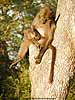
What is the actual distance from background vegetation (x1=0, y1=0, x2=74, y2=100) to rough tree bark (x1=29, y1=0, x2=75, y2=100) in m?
2.51

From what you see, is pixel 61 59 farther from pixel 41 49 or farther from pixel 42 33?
pixel 42 33

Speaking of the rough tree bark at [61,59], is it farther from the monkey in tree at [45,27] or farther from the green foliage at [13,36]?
the green foliage at [13,36]

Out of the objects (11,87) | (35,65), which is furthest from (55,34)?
(11,87)

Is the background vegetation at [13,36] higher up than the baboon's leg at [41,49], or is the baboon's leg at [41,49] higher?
the baboon's leg at [41,49]

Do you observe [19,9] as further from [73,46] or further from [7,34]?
[73,46]

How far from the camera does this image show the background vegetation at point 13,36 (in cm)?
643

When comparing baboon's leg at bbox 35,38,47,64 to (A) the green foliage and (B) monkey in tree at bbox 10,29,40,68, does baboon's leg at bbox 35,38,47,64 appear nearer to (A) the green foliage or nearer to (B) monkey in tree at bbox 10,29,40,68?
(B) monkey in tree at bbox 10,29,40,68

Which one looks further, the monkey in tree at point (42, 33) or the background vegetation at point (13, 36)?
the background vegetation at point (13, 36)

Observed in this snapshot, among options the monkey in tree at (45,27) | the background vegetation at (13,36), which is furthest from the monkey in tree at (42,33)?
the background vegetation at (13,36)

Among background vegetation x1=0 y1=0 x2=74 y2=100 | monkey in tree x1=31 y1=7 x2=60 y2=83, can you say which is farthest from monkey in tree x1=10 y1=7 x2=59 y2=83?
background vegetation x1=0 y1=0 x2=74 y2=100

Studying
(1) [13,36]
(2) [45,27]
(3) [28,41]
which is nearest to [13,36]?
(1) [13,36]

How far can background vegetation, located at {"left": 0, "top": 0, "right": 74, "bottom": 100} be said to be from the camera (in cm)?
643

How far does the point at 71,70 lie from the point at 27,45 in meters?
0.46

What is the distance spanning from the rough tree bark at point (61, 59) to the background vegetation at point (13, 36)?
8.22ft
